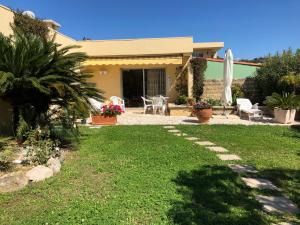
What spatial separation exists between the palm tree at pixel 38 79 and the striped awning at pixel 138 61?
11824 mm

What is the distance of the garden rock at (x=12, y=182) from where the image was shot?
6.68 m

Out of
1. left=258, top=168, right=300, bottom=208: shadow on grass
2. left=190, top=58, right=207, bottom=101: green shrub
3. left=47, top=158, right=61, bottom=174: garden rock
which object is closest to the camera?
left=258, top=168, right=300, bottom=208: shadow on grass

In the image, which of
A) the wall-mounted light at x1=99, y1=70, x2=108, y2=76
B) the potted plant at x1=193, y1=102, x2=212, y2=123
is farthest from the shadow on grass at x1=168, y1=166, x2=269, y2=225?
the wall-mounted light at x1=99, y1=70, x2=108, y2=76

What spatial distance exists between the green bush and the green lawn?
32.2ft

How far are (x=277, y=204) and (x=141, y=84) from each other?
19.5 meters

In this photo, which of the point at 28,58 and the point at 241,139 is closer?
the point at 28,58

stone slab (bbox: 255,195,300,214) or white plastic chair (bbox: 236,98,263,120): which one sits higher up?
white plastic chair (bbox: 236,98,263,120)

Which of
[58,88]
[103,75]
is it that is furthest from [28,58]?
[103,75]

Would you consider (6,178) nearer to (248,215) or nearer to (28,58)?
(28,58)

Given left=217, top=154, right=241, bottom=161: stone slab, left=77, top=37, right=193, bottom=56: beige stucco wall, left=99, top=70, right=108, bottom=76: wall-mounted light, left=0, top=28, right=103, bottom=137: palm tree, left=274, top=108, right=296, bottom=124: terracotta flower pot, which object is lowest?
left=217, top=154, right=241, bottom=161: stone slab

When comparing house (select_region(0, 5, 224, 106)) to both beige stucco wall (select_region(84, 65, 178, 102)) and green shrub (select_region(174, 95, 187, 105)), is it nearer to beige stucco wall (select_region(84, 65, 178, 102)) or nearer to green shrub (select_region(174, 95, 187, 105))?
beige stucco wall (select_region(84, 65, 178, 102))

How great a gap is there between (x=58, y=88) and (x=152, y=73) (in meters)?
16.1

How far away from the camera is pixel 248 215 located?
18.1 ft

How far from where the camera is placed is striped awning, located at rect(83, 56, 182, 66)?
73.6 feet
